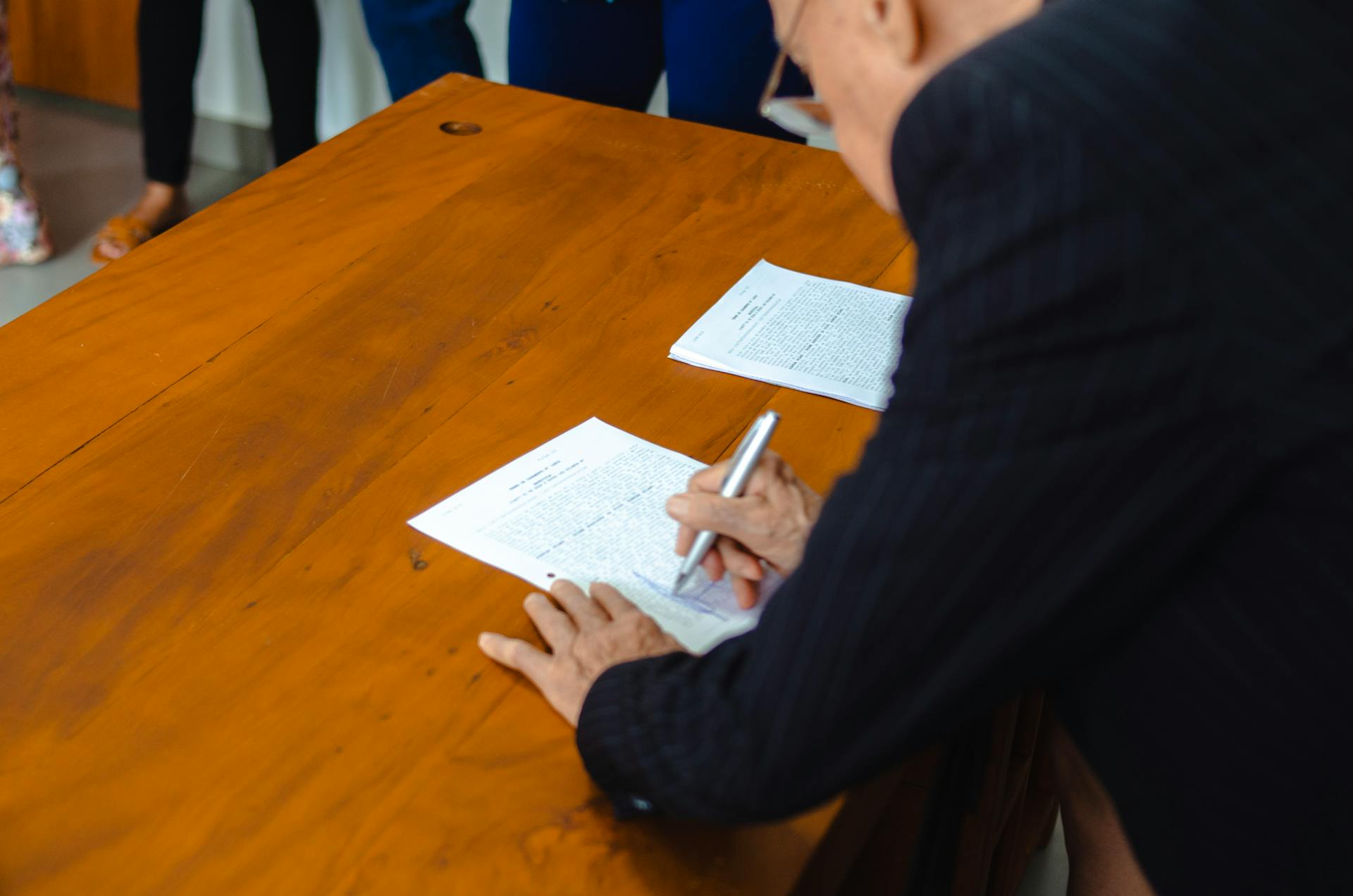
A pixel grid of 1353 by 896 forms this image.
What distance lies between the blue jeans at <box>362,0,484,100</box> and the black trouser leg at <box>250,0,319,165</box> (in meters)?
0.56

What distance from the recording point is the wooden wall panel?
3.39 metres

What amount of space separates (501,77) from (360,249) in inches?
79.2

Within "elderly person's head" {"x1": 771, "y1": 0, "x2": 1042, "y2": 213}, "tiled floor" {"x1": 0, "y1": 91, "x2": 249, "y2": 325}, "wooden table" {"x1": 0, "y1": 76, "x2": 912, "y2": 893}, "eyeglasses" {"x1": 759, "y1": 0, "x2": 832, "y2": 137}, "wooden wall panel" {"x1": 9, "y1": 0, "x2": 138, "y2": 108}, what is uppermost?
"elderly person's head" {"x1": 771, "y1": 0, "x2": 1042, "y2": 213}

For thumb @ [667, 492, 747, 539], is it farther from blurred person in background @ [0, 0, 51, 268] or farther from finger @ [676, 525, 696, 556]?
blurred person in background @ [0, 0, 51, 268]

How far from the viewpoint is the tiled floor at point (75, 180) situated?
277cm

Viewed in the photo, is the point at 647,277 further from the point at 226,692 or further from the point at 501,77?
the point at 501,77

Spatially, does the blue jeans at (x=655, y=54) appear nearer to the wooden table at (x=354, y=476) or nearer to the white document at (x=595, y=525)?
the wooden table at (x=354, y=476)

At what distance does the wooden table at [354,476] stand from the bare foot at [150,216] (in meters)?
1.51

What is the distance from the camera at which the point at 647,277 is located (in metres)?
1.27

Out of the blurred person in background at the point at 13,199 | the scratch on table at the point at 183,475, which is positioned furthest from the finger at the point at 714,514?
the blurred person in background at the point at 13,199

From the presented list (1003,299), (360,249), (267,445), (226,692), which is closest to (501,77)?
(360,249)

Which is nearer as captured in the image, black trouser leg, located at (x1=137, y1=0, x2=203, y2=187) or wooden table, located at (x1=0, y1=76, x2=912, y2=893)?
wooden table, located at (x1=0, y1=76, x2=912, y2=893)

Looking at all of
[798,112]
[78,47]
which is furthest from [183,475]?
[78,47]

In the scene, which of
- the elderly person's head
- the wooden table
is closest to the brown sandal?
the wooden table
